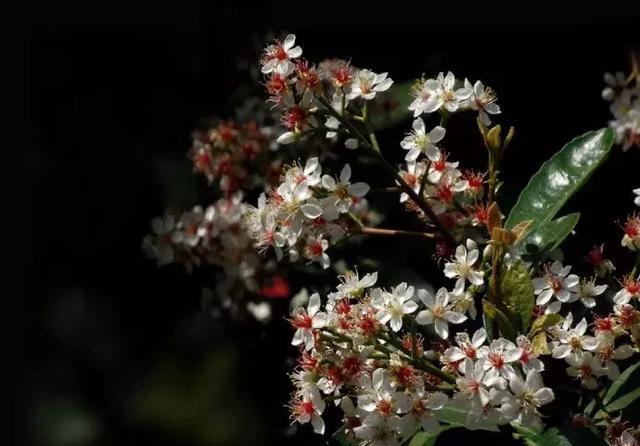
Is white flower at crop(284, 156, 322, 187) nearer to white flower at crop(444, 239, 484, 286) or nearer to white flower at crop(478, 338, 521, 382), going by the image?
white flower at crop(444, 239, 484, 286)

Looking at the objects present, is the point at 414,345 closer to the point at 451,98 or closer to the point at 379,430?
the point at 379,430

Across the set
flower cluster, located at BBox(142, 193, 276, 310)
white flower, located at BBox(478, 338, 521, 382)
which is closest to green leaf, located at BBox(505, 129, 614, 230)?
white flower, located at BBox(478, 338, 521, 382)

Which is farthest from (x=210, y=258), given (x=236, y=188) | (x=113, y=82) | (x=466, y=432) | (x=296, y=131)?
(x=113, y=82)

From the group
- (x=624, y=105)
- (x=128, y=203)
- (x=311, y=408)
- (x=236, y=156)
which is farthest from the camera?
(x=128, y=203)

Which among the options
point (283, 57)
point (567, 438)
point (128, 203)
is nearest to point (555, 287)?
point (567, 438)

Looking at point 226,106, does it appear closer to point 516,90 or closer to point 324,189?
point 516,90

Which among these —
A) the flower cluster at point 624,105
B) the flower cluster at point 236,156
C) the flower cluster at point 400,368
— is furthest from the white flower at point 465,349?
the flower cluster at point 236,156
